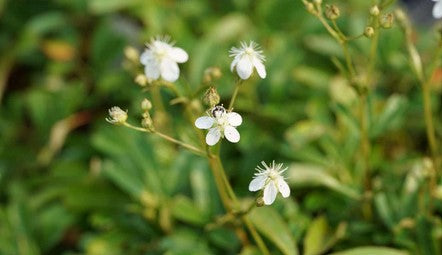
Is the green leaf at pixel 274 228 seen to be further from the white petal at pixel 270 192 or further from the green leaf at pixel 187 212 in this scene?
the white petal at pixel 270 192

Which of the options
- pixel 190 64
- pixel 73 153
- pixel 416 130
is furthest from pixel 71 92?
pixel 416 130

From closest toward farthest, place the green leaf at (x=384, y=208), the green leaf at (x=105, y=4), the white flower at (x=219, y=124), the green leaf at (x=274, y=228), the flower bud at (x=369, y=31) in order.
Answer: the white flower at (x=219, y=124), the flower bud at (x=369, y=31), the green leaf at (x=274, y=228), the green leaf at (x=384, y=208), the green leaf at (x=105, y=4)

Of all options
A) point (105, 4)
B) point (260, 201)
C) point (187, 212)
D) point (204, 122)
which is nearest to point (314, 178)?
point (187, 212)

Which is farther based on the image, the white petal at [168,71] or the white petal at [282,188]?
the white petal at [168,71]

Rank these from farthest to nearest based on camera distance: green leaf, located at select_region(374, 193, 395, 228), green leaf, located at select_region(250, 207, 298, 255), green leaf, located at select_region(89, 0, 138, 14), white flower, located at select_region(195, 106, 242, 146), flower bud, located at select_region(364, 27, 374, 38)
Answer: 1. green leaf, located at select_region(89, 0, 138, 14)
2. green leaf, located at select_region(374, 193, 395, 228)
3. green leaf, located at select_region(250, 207, 298, 255)
4. flower bud, located at select_region(364, 27, 374, 38)
5. white flower, located at select_region(195, 106, 242, 146)

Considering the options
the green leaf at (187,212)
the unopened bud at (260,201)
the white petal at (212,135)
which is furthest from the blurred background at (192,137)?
the white petal at (212,135)

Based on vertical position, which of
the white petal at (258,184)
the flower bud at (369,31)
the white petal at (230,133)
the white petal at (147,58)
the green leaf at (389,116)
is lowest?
the white petal at (258,184)

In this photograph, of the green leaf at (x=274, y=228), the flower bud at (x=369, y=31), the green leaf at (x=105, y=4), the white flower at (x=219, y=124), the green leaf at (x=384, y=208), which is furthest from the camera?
the green leaf at (x=105, y=4)

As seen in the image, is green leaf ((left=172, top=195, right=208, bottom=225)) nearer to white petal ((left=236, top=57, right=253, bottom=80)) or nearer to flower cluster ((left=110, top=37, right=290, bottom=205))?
flower cluster ((left=110, top=37, right=290, bottom=205))

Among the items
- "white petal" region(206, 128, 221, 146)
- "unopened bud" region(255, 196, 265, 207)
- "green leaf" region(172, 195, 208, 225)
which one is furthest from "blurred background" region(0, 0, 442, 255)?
"white petal" region(206, 128, 221, 146)
